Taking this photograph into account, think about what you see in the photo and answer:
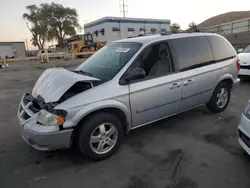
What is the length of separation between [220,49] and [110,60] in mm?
2442

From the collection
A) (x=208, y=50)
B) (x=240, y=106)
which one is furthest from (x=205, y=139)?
(x=240, y=106)

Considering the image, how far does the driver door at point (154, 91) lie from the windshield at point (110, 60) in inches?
8.7

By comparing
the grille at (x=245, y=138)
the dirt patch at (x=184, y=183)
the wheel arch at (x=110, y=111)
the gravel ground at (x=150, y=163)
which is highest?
the wheel arch at (x=110, y=111)

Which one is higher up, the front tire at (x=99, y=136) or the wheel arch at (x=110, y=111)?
the wheel arch at (x=110, y=111)

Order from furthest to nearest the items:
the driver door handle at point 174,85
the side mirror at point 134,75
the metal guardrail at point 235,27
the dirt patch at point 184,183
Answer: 1. the metal guardrail at point 235,27
2. the driver door handle at point 174,85
3. the side mirror at point 134,75
4. the dirt patch at point 184,183

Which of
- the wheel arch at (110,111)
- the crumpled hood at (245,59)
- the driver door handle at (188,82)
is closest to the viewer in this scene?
the wheel arch at (110,111)

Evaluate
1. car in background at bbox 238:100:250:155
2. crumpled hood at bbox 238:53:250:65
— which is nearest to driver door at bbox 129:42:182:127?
car in background at bbox 238:100:250:155

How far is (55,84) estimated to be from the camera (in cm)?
308

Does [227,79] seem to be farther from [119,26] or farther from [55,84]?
[119,26]

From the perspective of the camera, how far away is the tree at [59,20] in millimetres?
52500

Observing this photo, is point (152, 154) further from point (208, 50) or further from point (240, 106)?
point (240, 106)

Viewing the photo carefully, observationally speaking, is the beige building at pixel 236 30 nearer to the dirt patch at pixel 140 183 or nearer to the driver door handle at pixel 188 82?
the driver door handle at pixel 188 82

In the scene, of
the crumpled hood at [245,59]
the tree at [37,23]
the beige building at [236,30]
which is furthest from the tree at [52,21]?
the crumpled hood at [245,59]

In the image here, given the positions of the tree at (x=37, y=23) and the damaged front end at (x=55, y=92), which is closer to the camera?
the damaged front end at (x=55, y=92)
